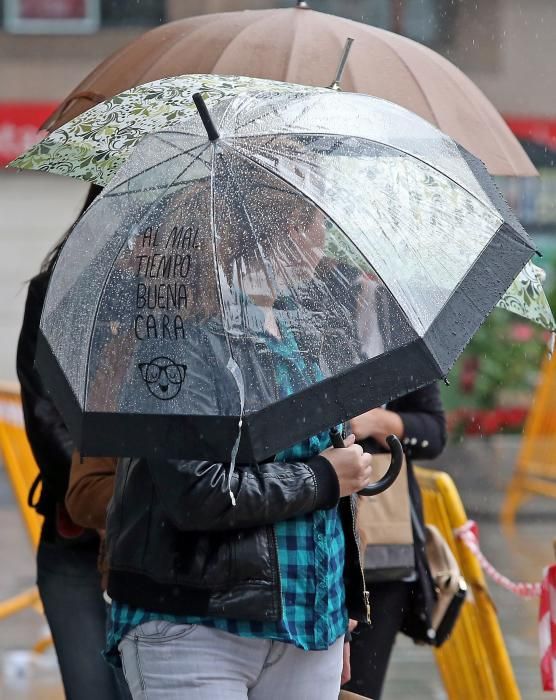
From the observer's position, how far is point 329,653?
2.77 m

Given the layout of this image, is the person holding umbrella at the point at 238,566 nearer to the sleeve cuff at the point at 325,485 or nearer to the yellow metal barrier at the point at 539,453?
the sleeve cuff at the point at 325,485

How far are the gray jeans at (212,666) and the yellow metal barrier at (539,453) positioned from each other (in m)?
7.62

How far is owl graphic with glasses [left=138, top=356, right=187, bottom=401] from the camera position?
8.06 ft

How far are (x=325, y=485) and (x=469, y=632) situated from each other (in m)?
2.18

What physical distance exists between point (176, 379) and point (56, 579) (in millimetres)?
1386

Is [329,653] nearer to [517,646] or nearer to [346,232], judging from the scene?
[346,232]

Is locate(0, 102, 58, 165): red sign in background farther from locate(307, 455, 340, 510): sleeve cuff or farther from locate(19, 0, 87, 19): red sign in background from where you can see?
locate(307, 455, 340, 510): sleeve cuff

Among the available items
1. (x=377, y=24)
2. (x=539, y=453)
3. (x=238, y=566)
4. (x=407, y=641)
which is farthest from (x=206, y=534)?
(x=377, y=24)

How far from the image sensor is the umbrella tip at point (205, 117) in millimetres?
2508

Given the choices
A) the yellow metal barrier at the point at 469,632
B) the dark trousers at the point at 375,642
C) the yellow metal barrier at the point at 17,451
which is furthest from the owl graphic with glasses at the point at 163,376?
the yellow metal barrier at the point at 17,451

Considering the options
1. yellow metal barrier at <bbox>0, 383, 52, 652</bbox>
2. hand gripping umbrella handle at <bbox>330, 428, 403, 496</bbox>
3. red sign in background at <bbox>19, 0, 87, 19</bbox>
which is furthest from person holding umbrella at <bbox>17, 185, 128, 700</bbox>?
red sign in background at <bbox>19, 0, 87, 19</bbox>

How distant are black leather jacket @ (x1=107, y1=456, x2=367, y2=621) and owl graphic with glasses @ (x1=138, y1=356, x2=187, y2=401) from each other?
0.65ft

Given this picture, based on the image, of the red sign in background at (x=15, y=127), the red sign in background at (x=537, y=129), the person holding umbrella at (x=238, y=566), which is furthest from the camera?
the red sign in background at (x=537, y=129)

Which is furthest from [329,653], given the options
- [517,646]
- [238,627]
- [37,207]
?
[37,207]
